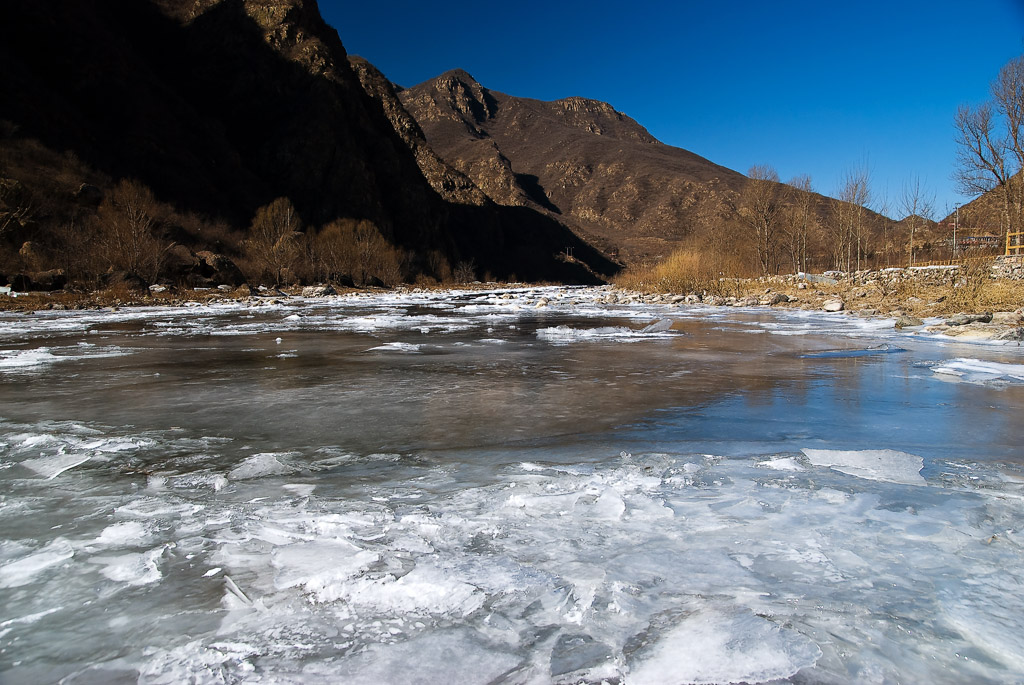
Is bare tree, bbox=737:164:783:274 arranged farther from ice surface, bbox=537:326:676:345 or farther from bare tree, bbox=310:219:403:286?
ice surface, bbox=537:326:676:345

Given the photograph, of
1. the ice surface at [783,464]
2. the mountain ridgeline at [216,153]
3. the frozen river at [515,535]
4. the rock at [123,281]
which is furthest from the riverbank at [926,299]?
the rock at [123,281]

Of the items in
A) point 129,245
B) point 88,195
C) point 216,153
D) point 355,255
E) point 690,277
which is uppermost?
point 216,153

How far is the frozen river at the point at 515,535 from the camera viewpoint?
150 cm

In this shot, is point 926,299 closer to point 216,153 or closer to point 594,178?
point 216,153

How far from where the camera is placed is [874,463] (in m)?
3.00

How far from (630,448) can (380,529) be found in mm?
1556

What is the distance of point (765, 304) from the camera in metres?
19.1

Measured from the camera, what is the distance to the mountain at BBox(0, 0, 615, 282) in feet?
144

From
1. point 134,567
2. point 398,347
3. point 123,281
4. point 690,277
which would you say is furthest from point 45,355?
point 690,277

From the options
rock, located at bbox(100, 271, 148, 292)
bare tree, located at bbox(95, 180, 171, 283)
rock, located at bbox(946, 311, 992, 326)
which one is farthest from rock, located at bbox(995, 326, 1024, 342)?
bare tree, located at bbox(95, 180, 171, 283)

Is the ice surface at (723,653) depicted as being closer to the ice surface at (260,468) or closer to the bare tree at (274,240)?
the ice surface at (260,468)

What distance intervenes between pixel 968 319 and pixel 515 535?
34.4 feet

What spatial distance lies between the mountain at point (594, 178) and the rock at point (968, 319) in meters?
113

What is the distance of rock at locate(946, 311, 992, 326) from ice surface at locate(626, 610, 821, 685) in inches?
400
